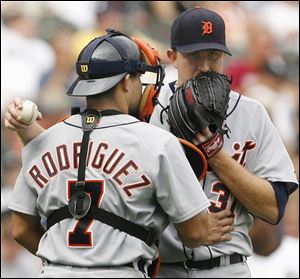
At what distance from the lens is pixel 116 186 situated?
2.77m

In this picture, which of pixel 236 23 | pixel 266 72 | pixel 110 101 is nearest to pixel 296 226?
pixel 266 72

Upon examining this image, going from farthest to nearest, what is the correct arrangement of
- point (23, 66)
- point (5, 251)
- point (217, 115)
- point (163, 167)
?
point (23, 66), point (5, 251), point (217, 115), point (163, 167)

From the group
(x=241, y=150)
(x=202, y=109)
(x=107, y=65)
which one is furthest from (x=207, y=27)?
(x=107, y=65)

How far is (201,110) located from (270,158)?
0.43m

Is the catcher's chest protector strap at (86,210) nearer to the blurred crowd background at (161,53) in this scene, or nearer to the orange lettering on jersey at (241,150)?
the orange lettering on jersey at (241,150)

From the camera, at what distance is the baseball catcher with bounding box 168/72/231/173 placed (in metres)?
3.21

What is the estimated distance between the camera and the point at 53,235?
285cm

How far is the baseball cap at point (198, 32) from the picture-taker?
11.3 feet

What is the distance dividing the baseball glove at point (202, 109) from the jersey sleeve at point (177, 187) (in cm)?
39

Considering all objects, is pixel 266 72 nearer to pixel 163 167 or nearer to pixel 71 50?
pixel 71 50

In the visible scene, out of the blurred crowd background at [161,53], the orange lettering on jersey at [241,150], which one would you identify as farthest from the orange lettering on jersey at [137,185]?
the blurred crowd background at [161,53]

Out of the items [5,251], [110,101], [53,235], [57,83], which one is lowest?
[5,251]

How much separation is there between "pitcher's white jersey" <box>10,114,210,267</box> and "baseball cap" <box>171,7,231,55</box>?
2.31 feet

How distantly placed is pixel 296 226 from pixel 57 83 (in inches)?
89.8
